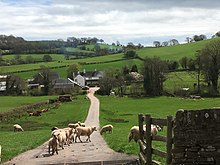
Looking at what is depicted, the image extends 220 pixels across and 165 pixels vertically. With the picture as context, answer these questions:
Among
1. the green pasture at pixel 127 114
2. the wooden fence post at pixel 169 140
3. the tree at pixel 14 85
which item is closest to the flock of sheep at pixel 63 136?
the green pasture at pixel 127 114

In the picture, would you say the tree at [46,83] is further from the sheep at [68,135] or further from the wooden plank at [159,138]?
the wooden plank at [159,138]

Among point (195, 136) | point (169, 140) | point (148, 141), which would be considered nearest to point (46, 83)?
point (148, 141)

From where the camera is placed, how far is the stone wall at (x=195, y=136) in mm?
12961

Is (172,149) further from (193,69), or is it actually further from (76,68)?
(76,68)

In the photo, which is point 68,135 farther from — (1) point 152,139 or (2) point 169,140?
(2) point 169,140

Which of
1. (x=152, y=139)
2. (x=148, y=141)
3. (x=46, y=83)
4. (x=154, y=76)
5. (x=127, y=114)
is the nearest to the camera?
(x=152, y=139)

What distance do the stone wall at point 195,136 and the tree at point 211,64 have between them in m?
105

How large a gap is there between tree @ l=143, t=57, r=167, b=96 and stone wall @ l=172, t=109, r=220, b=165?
106462mm

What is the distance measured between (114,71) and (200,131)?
5160 inches

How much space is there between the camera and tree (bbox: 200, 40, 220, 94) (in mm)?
117125

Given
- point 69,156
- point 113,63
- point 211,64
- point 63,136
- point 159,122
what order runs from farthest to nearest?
point 113,63, point 211,64, point 63,136, point 69,156, point 159,122

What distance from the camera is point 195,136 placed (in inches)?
513

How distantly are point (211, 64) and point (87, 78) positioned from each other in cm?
7558

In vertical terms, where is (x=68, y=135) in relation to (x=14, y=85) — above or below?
above
